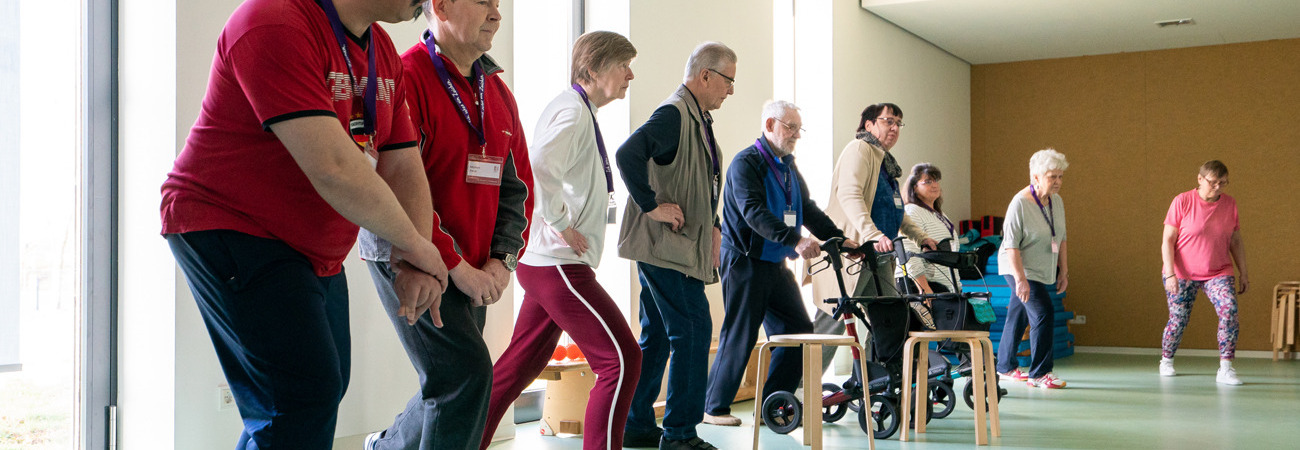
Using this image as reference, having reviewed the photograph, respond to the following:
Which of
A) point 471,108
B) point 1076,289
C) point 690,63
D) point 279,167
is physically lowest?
point 1076,289

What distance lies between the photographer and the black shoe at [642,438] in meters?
4.43

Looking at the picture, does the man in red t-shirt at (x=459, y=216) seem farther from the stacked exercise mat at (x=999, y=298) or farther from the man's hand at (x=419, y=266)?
the stacked exercise mat at (x=999, y=298)

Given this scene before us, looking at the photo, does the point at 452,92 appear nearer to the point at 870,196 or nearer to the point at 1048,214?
the point at 870,196

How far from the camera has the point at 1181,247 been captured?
8102mm

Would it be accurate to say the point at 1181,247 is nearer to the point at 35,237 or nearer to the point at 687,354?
the point at 687,354

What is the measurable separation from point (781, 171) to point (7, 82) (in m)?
2.98

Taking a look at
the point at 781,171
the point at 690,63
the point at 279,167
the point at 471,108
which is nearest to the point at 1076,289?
the point at 781,171

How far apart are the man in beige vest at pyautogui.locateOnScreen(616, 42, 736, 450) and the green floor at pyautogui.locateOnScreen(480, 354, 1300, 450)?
501 millimetres

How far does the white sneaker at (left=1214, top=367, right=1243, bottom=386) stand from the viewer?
7633 millimetres

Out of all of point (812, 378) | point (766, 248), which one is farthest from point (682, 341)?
point (766, 248)

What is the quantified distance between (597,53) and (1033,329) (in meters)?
4.52

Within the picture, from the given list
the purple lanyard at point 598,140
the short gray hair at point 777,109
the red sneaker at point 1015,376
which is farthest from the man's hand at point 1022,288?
the purple lanyard at point 598,140

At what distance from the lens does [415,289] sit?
6.15 feet

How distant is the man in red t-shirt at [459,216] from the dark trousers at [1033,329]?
17.6 feet
